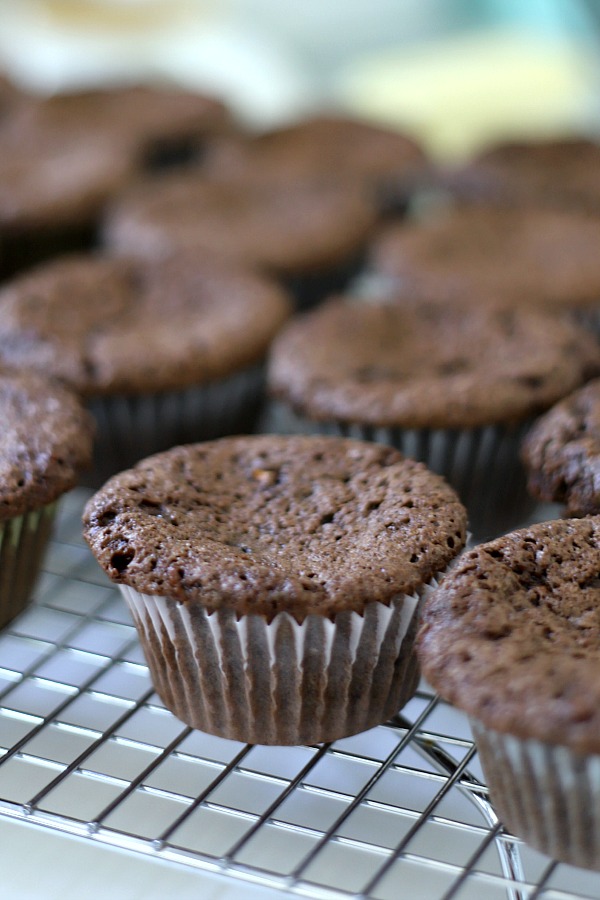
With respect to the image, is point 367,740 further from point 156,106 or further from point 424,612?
point 156,106

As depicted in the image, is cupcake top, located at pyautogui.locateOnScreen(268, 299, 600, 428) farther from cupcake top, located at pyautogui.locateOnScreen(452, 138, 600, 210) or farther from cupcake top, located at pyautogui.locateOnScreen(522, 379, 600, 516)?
cupcake top, located at pyautogui.locateOnScreen(452, 138, 600, 210)

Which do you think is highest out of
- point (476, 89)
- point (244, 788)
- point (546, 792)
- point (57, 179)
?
point (57, 179)

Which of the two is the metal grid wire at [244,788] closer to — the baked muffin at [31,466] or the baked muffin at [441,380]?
the baked muffin at [31,466]

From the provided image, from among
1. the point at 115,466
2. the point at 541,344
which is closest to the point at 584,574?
the point at 541,344

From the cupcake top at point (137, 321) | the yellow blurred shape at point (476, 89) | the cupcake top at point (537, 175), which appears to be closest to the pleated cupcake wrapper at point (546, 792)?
the cupcake top at point (137, 321)

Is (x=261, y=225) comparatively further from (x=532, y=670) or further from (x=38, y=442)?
(x=532, y=670)

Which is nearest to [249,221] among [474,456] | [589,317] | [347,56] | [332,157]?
[332,157]
